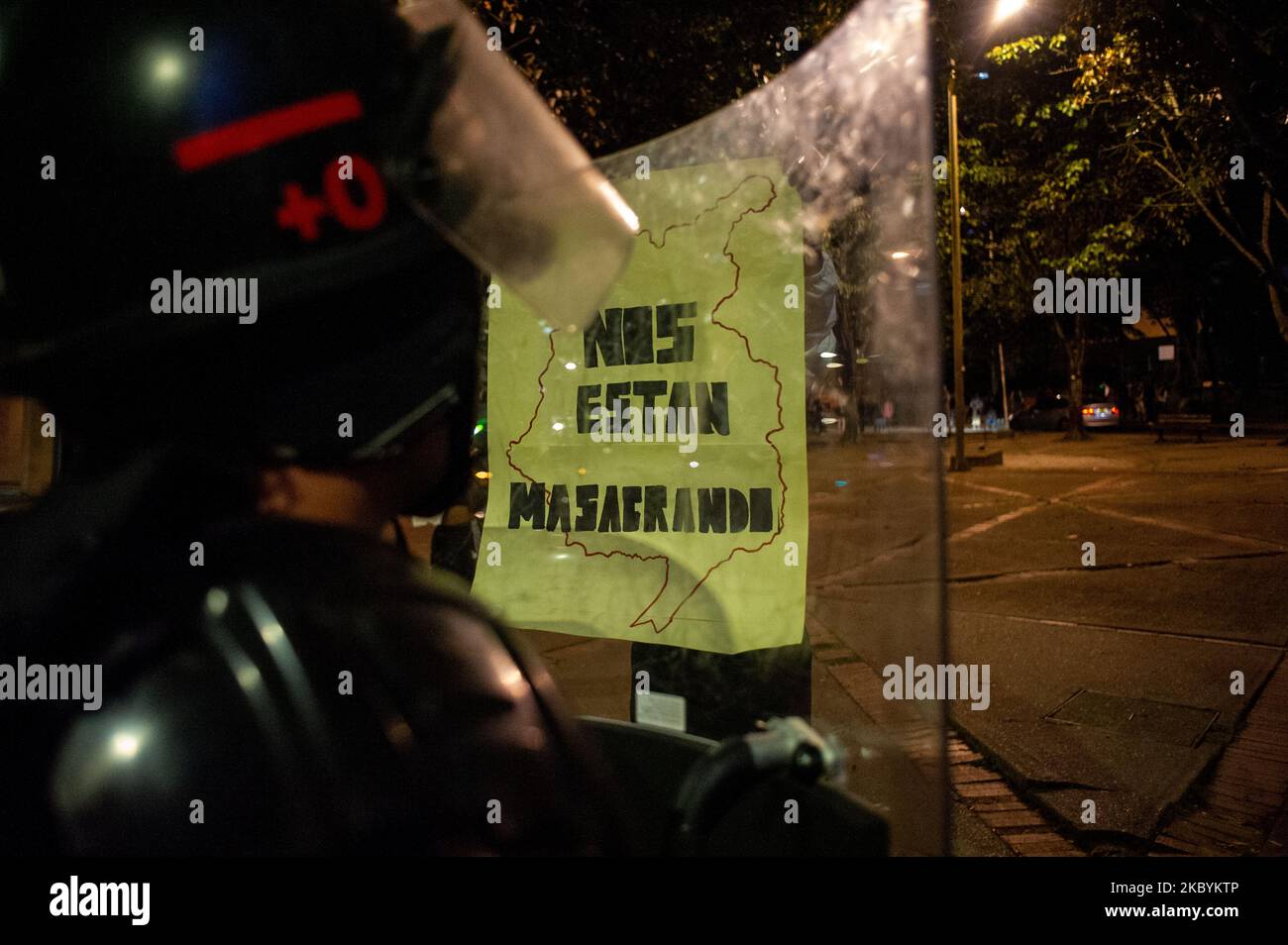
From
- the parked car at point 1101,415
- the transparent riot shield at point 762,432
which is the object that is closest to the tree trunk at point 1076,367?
the parked car at point 1101,415

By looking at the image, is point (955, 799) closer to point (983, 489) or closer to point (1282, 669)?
point (1282, 669)

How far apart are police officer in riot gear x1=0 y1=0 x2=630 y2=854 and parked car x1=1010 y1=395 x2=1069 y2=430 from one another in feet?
125

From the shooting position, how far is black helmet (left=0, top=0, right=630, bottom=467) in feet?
3.51

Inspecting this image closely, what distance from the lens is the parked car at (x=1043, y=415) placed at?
36312 millimetres

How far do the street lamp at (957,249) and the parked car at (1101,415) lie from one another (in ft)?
54.3

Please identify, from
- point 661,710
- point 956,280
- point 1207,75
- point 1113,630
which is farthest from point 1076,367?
point 661,710

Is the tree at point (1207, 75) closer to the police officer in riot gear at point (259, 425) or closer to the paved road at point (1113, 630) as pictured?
the paved road at point (1113, 630)

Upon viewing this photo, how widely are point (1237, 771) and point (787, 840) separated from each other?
3.42m

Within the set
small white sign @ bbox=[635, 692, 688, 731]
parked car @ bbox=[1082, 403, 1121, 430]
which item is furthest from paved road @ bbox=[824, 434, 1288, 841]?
parked car @ bbox=[1082, 403, 1121, 430]

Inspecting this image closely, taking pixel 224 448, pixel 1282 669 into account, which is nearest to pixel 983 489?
pixel 1282 669

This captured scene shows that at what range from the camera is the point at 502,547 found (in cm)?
215

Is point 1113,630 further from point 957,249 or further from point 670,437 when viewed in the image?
point 957,249

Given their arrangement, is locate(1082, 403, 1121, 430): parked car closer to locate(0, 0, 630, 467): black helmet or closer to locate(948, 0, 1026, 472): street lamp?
locate(948, 0, 1026, 472): street lamp

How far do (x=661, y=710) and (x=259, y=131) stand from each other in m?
1.46
